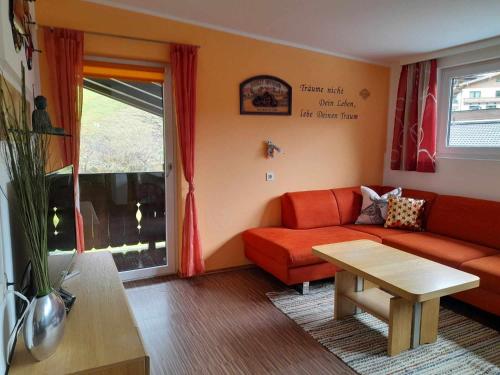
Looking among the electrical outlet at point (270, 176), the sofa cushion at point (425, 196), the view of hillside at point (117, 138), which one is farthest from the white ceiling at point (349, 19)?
the sofa cushion at point (425, 196)

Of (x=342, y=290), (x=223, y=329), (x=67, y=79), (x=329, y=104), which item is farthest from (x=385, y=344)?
(x=67, y=79)

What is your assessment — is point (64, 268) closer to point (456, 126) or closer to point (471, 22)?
point (471, 22)

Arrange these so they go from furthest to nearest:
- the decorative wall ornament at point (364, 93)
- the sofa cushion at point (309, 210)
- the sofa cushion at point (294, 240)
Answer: the decorative wall ornament at point (364, 93)
the sofa cushion at point (309, 210)
the sofa cushion at point (294, 240)

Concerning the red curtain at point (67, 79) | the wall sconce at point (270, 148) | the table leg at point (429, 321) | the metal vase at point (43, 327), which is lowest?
the table leg at point (429, 321)

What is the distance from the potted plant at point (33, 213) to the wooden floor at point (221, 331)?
40.0 inches

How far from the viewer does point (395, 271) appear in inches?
92.7

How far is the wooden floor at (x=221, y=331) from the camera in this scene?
2.19 metres

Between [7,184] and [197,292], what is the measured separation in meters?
2.18

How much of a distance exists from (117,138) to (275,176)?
168cm

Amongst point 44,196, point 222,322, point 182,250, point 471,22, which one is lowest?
point 222,322

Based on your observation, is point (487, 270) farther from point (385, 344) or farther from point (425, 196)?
point (425, 196)

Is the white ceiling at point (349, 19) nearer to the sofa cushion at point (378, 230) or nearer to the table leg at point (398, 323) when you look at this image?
the sofa cushion at point (378, 230)

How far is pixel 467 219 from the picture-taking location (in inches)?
133

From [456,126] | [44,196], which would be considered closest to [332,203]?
[456,126]
